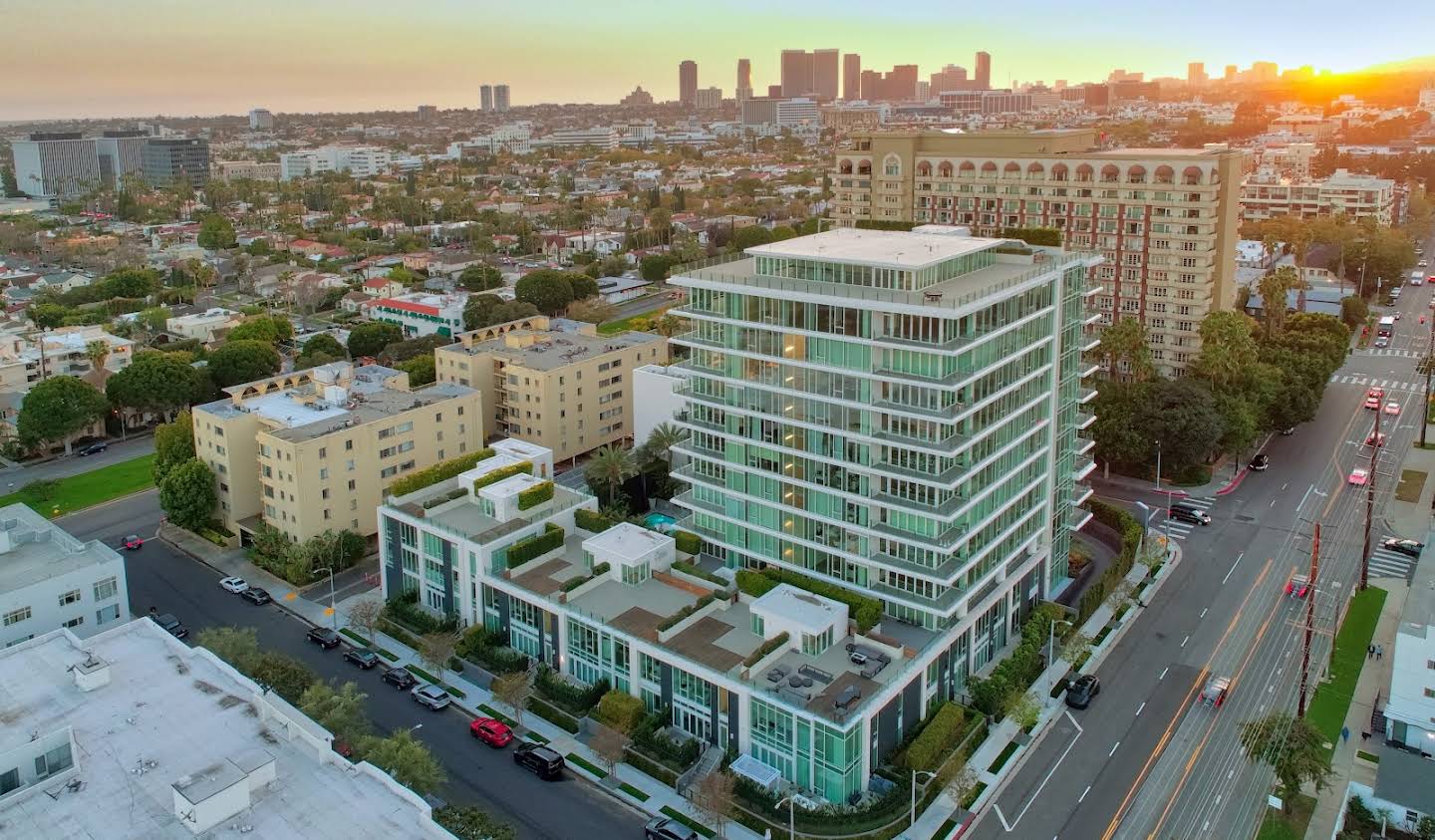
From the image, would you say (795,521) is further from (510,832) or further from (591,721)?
(510,832)

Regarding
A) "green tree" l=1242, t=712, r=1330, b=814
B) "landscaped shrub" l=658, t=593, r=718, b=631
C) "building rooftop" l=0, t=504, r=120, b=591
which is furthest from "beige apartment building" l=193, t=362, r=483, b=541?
"green tree" l=1242, t=712, r=1330, b=814

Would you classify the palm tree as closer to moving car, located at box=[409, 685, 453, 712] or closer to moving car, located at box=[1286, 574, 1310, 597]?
moving car, located at box=[409, 685, 453, 712]

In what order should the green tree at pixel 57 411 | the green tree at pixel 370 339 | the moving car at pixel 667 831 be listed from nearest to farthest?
1. the moving car at pixel 667 831
2. the green tree at pixel 57 411
3. the green tree at pixel 370 339

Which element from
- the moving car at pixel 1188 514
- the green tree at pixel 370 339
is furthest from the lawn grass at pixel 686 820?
the green tree at pixel 370 339

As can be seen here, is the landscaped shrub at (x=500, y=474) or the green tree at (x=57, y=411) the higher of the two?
the landscaped shrub at (x=500, y=474)

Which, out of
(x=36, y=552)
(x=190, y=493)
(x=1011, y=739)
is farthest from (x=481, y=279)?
(x=1011, y=739)

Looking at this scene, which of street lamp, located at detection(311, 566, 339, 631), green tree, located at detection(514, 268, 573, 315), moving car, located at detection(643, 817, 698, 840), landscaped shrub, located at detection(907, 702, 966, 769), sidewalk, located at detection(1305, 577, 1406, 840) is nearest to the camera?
moving car, located at detection(643, 817, 698, 840)

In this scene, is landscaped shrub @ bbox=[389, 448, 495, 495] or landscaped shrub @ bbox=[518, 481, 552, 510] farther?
landscaped shrub @ bbox=[389, 448, 495, 495]

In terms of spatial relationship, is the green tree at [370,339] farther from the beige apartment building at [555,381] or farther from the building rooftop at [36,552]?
the building rooftop at [36,552]
